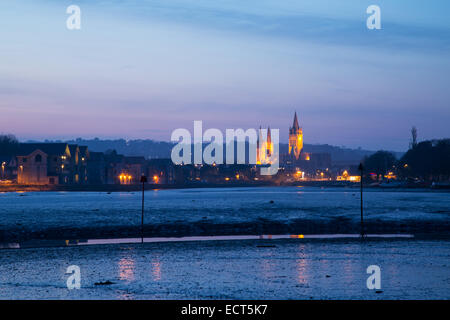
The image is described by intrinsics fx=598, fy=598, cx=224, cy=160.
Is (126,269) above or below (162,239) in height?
above

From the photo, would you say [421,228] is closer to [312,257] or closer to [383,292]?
[312,257]

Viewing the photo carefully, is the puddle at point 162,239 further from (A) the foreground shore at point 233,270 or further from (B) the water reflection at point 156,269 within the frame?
(B) the water reflection at point 156,269

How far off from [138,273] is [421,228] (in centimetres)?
3203

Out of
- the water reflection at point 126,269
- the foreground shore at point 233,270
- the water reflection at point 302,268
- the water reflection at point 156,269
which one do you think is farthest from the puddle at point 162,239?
the water reflection at point 156,269

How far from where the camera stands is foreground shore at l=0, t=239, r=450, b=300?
20.6 metres

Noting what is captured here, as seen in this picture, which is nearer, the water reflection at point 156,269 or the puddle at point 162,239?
the water reflection at point 156,269

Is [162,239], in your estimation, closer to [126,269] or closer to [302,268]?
[126,269]

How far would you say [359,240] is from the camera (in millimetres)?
39906

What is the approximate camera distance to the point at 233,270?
26.4 meters

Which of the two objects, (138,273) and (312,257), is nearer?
(138,273)

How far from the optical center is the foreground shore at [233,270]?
20609 millimetres

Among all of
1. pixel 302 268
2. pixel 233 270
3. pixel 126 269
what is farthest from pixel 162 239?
pixel 302 268
